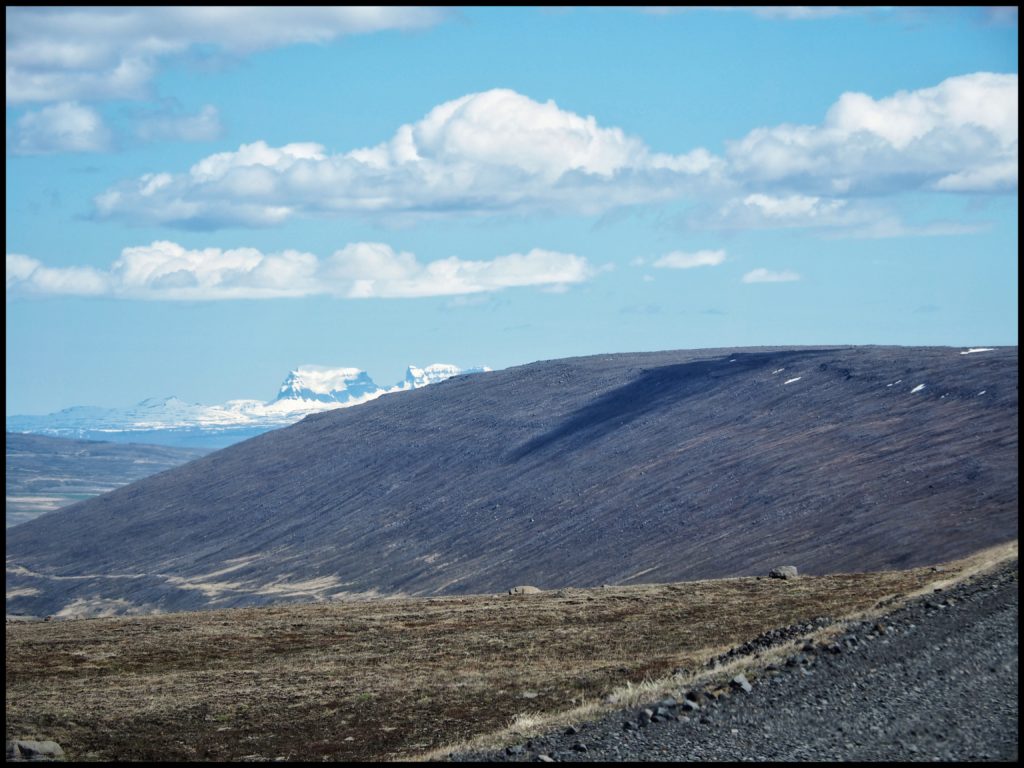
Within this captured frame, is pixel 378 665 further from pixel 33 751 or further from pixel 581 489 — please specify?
pixel 581 489

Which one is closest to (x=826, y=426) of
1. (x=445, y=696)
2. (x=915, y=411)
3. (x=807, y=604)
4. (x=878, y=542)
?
(x=915, y=411)

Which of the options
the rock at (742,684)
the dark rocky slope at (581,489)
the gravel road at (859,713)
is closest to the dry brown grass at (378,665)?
the rock at (742,684)

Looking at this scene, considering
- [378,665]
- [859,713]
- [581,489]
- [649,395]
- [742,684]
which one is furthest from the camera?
[649,395]

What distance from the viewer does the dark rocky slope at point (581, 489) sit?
74000mm

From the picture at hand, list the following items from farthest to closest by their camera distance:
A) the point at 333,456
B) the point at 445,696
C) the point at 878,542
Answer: the point at 333,456, the point at 878,542, the point at 445,696

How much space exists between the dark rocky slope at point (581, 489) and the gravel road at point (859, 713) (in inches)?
1393

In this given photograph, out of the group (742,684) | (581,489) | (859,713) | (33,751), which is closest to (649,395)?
(581,489)

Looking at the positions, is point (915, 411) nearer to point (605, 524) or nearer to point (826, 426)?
point (826, 426)

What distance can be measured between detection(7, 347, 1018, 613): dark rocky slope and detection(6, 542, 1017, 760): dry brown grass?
20.6 m

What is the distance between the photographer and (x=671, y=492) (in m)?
93.0

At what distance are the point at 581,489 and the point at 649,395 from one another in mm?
25417

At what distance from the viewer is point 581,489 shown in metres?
103

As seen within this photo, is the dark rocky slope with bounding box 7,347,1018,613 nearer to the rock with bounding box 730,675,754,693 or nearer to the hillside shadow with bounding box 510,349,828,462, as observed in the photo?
the hillside shadow with bounding box 510,349,828,462

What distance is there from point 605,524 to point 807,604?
50.9 m
